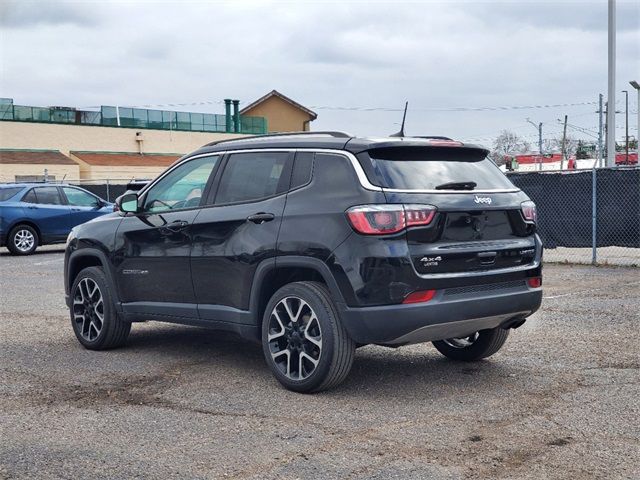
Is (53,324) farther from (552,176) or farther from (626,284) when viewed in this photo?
(552,176)

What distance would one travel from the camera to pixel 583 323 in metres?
9.31

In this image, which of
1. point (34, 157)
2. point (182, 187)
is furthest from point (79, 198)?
point (34, 157)

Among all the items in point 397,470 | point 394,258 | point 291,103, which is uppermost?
point 291,103

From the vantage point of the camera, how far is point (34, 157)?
4744cm

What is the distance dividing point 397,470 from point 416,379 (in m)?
2.19

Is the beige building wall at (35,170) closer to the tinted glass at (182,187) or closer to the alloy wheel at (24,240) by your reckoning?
the alloy wheel at (24,240)

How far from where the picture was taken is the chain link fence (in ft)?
51.6

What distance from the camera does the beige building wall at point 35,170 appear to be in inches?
1775

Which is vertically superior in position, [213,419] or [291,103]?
[291,103]

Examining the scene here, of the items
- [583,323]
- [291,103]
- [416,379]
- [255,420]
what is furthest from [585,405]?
[291,103]

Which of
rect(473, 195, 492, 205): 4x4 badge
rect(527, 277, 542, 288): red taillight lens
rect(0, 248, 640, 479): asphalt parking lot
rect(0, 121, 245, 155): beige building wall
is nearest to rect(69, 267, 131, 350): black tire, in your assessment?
rect(0, 248, 640, 479): asphalt parking lot

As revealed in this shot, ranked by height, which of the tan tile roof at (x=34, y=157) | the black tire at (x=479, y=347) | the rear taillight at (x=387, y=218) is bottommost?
the black tire at (x=479, y=347)

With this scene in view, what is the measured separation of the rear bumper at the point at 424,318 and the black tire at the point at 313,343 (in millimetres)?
120

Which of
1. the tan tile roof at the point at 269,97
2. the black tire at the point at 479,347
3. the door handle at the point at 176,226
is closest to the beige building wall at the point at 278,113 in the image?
the tan tile roof at the point at 269,97
